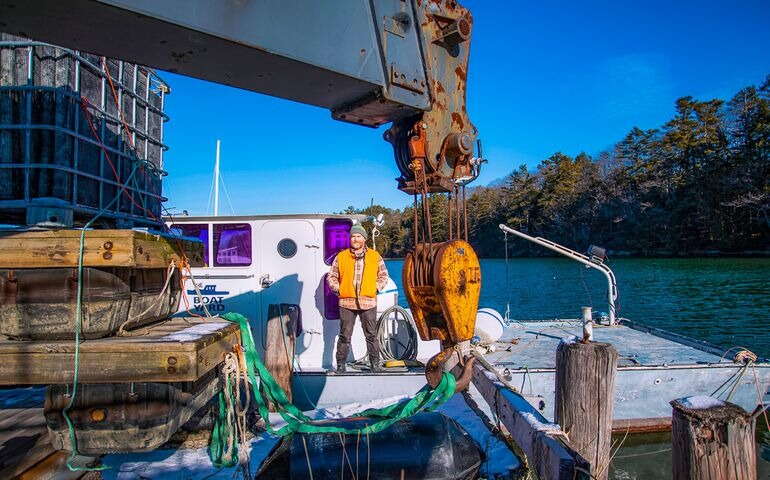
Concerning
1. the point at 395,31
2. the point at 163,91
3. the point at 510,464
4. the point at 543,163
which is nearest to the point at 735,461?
the point at 510,464

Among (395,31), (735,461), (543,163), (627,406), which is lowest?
(627,406)


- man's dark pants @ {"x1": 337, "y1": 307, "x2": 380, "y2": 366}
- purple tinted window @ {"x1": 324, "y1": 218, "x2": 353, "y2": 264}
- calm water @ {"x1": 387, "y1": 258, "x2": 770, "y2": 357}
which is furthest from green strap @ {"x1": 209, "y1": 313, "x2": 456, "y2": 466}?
calm water @ {"x1": 387, "y1": 258, "x2": 770, "y2": 357}

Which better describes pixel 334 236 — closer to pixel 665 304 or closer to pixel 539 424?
pixel 539 424

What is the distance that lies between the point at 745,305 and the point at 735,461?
2313 centimetres

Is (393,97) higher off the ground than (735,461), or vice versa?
(393,97)

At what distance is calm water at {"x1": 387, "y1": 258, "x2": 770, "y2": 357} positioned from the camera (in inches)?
658

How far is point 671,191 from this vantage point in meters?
57.3

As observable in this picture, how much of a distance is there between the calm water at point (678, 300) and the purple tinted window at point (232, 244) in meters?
9.06

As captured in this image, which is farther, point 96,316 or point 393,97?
point 393,97

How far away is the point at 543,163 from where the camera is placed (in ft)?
270

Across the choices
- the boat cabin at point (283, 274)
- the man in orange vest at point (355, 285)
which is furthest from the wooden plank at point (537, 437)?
the boat cabin at point (283, 274)

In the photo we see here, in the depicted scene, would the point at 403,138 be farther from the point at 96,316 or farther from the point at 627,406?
the point at 627,406

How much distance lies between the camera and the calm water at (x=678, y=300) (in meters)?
16.7

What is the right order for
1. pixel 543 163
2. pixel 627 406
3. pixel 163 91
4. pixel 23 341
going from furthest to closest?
pixel 543 163 < pixel 627 406 < pixel 163 91 < pixel 23 341
